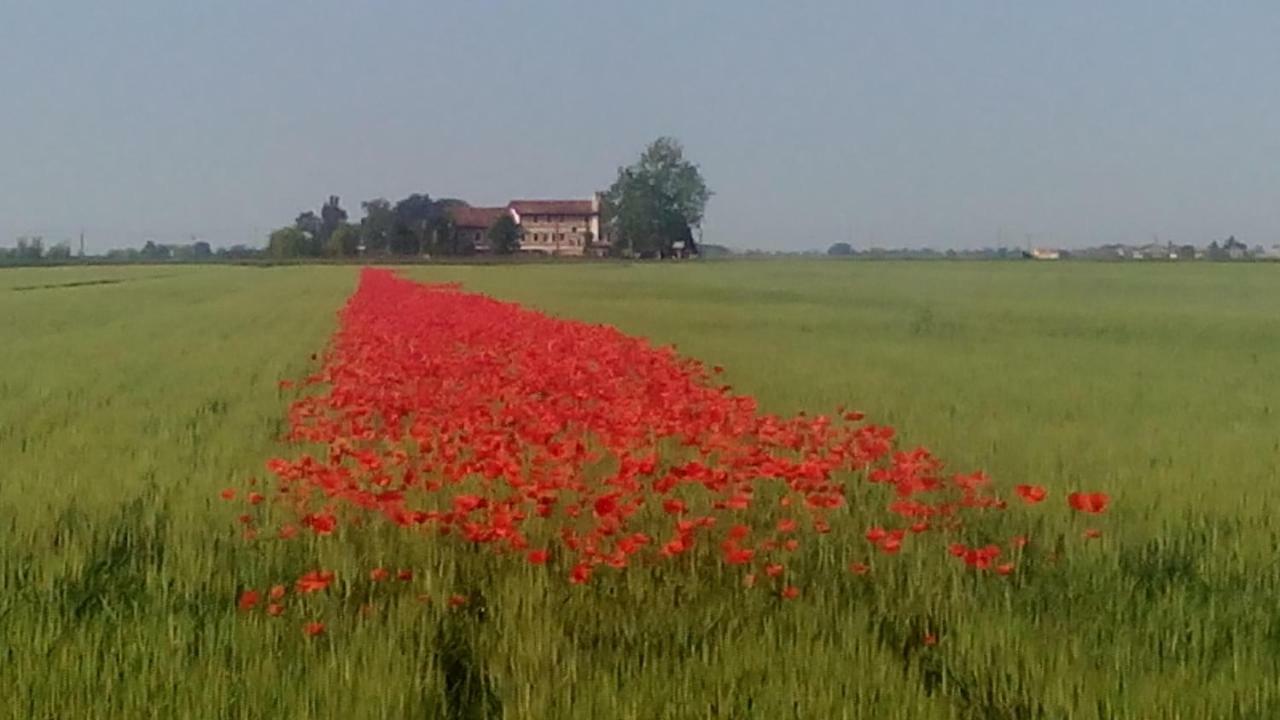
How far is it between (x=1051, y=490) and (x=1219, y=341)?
662 inches

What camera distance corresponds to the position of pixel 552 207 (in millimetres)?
144750

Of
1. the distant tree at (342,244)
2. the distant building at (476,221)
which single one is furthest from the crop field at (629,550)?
the distant building at (476,221)

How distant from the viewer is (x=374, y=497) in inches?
232

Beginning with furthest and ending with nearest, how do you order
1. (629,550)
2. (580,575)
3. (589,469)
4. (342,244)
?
(342,244), (589,469), (629,550), (580,575)

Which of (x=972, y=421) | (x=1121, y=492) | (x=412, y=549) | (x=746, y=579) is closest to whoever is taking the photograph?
(x=746, y=579)

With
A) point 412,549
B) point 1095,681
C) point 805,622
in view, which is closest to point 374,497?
point 412,549

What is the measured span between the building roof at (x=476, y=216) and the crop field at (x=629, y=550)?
130327mm

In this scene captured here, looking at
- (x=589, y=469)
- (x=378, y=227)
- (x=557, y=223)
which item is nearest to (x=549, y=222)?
(x=557, y=223)

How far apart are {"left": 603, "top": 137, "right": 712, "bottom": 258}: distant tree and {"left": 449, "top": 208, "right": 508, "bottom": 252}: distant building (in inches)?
625

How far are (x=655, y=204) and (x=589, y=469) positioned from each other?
113 m

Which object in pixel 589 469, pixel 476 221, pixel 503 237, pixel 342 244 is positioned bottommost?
pixel 589 469

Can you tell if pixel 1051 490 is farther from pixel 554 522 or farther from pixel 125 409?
pixel 125 409

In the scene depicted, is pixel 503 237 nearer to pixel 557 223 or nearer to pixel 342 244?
pixel 342 244

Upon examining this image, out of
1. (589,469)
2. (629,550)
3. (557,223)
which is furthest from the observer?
(557,223)
